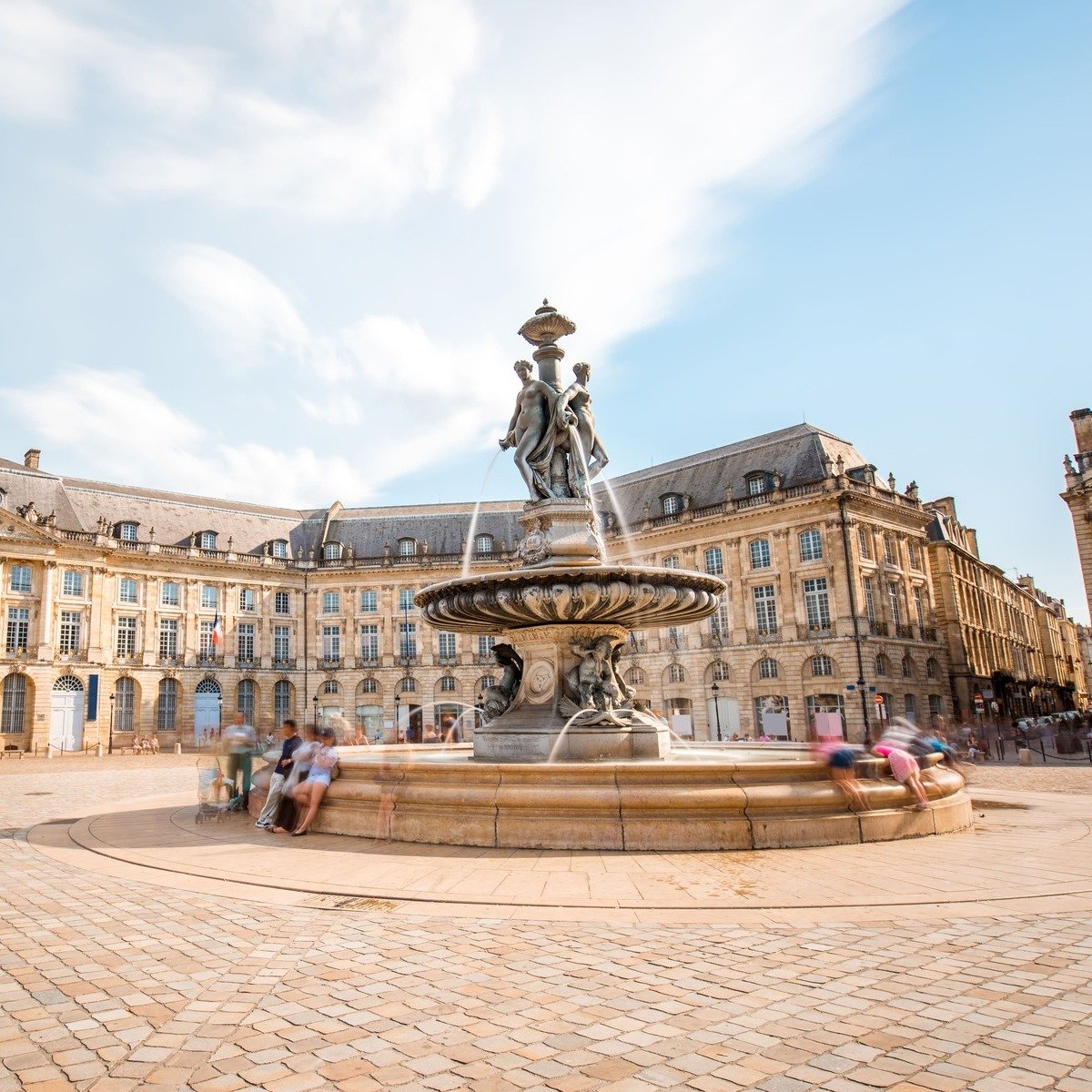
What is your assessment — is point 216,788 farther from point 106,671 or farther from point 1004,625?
point 1004,625

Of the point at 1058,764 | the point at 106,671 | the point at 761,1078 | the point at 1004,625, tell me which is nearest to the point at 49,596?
the point at 106,671

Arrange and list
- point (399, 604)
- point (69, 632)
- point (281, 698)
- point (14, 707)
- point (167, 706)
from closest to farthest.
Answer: point (14, 707) → point (69, 632) → point (167, 706) → point (281, 698) → point (399, 604)

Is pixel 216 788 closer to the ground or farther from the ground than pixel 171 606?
closer to the ground

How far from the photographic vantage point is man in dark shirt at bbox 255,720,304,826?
10.2m

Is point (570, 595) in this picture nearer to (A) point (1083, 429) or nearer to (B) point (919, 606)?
(B) point (919, 606)

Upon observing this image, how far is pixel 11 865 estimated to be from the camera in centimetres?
841

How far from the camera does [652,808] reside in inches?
311

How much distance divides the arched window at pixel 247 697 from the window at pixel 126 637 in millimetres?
7005

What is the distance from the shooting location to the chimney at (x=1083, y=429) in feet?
134

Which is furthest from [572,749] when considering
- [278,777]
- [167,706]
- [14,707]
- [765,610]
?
[167,706]

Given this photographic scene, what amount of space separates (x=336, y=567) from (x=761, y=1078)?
5569 cm

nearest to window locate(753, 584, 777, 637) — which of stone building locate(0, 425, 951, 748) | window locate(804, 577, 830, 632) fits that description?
stone building locate(0, 425, 951, 748)

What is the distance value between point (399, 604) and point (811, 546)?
92.3 feet

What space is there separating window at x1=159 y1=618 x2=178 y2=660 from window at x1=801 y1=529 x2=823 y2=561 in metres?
38.9
